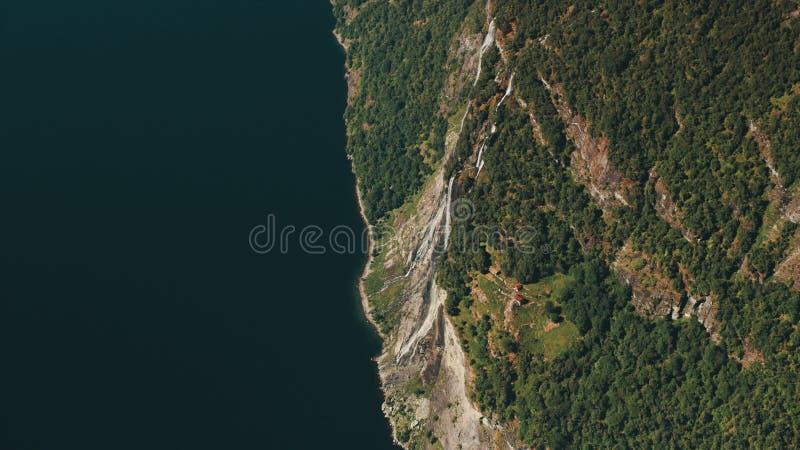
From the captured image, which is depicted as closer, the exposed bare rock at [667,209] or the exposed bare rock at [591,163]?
the exposed bare rock at [667,209]

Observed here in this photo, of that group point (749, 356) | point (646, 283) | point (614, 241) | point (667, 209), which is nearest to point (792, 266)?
point (749, 356)

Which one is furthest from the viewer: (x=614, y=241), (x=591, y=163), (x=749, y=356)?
(x=591, y=163)

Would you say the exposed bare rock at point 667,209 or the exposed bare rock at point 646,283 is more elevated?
the exposed bare rock at point 667,209

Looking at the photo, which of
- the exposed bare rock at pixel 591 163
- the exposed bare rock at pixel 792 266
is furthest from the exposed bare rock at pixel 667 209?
the exposed bare rock at pixel 792 266

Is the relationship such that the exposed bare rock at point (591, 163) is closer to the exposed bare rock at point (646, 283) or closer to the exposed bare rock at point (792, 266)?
the exposed bare rock at point (646, 283)

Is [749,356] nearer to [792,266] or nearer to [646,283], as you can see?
[792,266]

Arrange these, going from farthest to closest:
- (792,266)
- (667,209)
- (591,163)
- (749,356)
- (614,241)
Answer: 1. (591,163)
2. (614,241)
3. (667,209)
4. (749,356)
5. (792,266)

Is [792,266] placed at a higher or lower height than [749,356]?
higher

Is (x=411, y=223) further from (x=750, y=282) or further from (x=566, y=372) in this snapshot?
(x=750, y=282)
